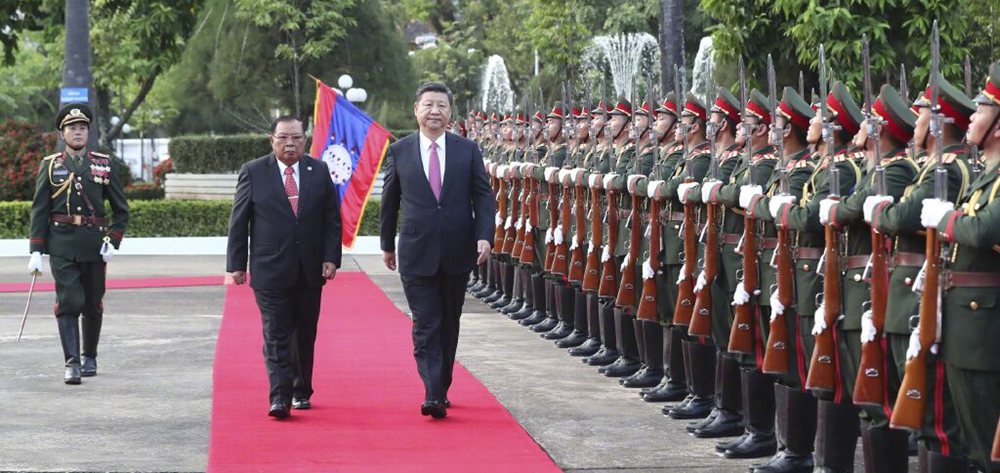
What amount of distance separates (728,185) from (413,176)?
1701 millimetres

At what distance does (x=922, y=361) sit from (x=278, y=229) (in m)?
4.03

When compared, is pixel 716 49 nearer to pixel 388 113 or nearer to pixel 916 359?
pixel 916 359

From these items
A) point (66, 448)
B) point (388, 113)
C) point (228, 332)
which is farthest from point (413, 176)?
point (388, 113)

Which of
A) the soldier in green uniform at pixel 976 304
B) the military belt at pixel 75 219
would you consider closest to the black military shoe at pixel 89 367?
the military belt at pixel 75 219

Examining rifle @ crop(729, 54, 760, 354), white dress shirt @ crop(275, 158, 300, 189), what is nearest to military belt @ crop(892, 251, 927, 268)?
rifle @ crop(729, 54, 760, 354)

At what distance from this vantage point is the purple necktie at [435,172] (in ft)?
29.4

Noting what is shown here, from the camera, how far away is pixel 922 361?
5828 millimetres

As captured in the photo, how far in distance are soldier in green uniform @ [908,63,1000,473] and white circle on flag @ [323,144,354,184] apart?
43.7ft

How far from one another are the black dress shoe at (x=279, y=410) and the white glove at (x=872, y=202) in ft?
11.7

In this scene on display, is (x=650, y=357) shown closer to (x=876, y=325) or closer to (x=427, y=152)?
(x=427, y=152)

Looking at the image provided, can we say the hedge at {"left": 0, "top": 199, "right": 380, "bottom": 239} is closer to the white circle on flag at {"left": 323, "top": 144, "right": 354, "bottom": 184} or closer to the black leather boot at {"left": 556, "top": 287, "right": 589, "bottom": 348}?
the white circle on flag at {"left": 323, "top": 144, "right": 354, "bottom": 184}

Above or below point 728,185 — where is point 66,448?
below

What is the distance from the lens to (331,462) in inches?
300

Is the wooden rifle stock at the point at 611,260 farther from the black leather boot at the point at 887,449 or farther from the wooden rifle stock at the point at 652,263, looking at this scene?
the black leather boot at the point at 887,449
